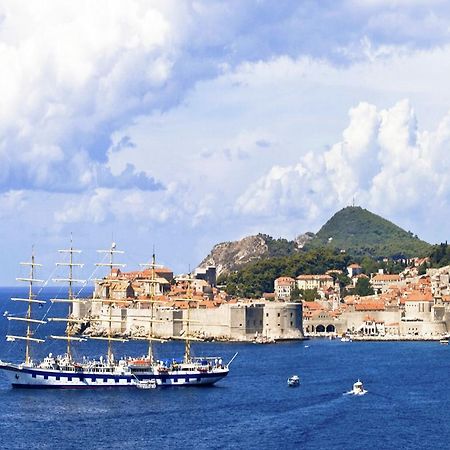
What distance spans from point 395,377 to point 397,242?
447ft

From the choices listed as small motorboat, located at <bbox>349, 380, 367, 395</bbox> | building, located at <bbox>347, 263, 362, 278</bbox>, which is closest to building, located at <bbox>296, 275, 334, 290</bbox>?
building, located at <bbox>347, 263, 362, 278</bbox>

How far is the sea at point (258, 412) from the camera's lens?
4025 cm

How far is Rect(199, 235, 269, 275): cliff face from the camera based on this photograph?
553 feet

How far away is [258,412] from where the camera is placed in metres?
46.7

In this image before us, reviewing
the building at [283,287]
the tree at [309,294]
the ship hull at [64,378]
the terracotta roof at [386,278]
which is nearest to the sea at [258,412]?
the ship hull at [64,378]

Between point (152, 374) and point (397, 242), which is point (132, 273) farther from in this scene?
point (397, 242)

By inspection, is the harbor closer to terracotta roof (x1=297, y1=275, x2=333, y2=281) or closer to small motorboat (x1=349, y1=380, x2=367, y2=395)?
small motorboat (x1=349, y1=380, x2=367, y2=395)

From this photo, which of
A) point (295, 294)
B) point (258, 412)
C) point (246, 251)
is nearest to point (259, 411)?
point (258, 412)

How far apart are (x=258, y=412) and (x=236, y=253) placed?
126351 mm

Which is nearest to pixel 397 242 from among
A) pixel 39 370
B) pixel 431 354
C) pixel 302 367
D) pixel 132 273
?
pixel 132 273

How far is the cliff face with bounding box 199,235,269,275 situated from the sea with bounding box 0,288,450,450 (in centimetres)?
10008

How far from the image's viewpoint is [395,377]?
59.4m

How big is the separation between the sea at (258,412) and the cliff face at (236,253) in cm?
10008

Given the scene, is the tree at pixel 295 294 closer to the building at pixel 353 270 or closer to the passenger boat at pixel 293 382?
the building at pixel 353 270
